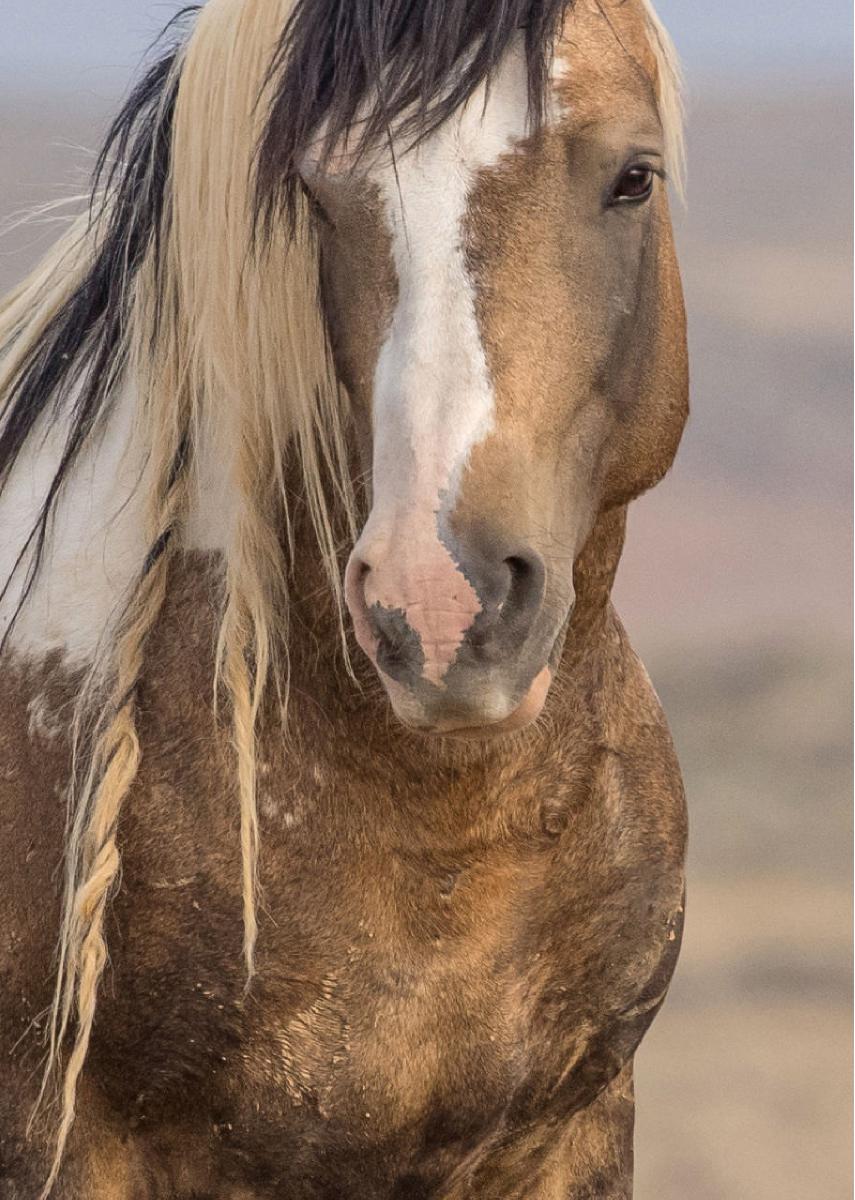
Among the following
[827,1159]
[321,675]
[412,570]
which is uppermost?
[412,570]

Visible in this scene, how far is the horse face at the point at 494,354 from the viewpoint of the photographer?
1888 mm

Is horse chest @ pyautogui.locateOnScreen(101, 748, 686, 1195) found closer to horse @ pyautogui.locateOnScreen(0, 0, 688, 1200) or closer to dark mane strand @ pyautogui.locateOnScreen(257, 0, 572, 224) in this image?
horse @ pyautogui.locateOnScreen(0, 0, 688, 1200)

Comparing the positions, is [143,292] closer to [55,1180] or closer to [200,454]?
[200,454]

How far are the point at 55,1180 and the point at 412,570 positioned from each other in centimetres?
101

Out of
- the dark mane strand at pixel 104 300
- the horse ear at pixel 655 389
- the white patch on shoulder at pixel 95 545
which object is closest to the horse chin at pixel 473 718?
the horse ear at pixel 655 389

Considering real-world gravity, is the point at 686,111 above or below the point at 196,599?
above

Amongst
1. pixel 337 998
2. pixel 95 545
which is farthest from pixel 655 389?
pixel 337 998

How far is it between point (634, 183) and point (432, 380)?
1.45 feet

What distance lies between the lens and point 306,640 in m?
2.40

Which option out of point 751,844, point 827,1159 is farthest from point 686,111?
point 751,844

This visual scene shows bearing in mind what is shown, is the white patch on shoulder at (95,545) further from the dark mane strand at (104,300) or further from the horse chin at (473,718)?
the horse chin at (473,718)

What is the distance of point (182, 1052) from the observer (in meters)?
2.31

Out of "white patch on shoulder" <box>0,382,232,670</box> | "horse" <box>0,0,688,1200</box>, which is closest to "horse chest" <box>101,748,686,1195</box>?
"horse" <box>0,0,688,1200</box>

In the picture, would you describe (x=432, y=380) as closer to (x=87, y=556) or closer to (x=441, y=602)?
(x=441, y=602)
